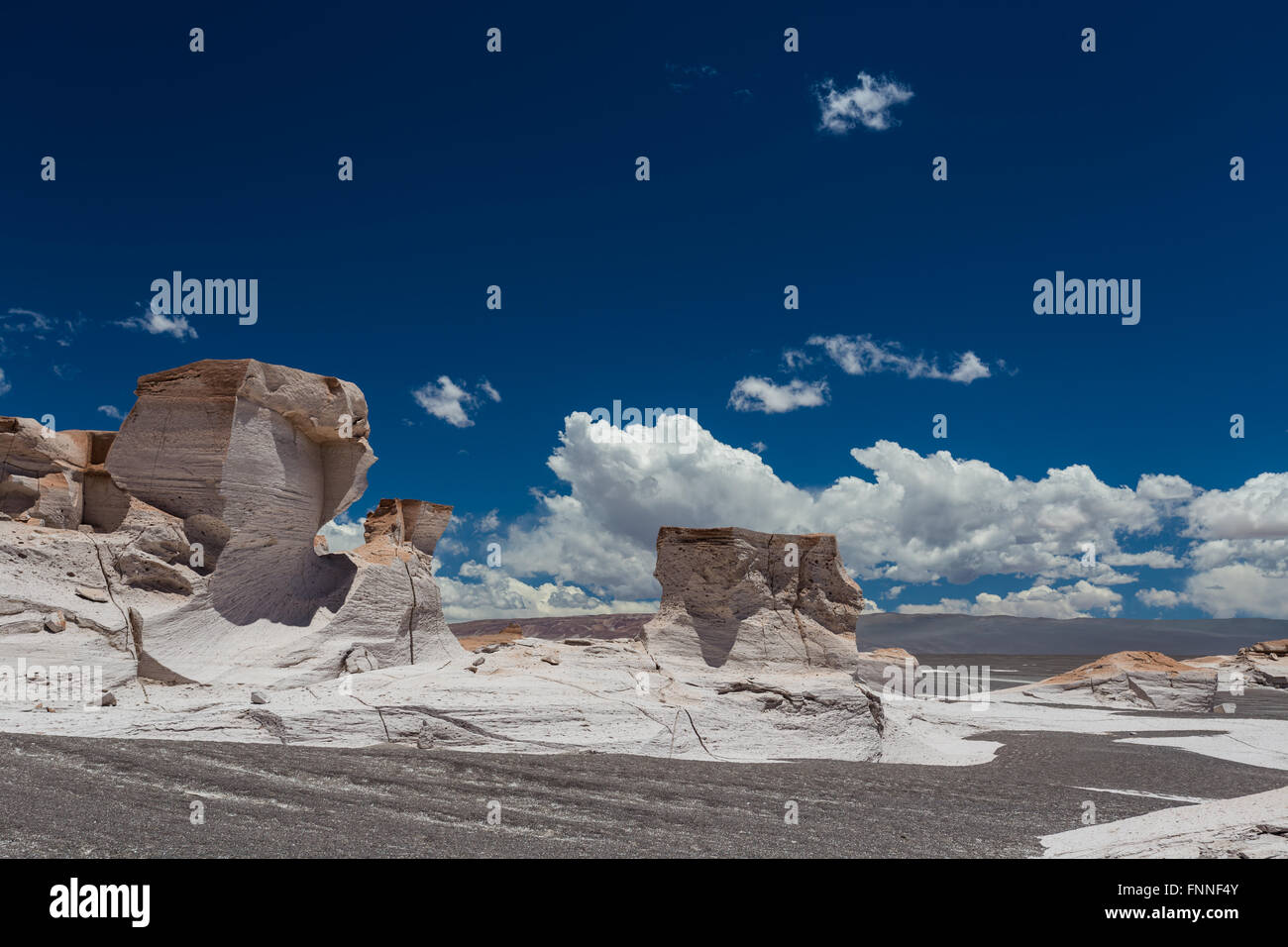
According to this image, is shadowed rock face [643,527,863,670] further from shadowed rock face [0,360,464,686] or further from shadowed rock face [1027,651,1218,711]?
shadowed rock face [1027,651,1218,711]

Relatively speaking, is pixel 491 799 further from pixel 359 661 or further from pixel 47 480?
pixel 47 480

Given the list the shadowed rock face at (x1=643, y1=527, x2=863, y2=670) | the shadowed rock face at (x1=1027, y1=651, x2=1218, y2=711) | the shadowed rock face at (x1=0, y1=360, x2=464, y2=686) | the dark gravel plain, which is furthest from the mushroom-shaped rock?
the shadowed rock face at (x1=1027, y1=651, x2=1218, y2=711)

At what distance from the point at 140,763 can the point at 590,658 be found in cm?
740

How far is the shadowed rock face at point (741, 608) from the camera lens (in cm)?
1527

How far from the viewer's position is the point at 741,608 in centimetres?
1557

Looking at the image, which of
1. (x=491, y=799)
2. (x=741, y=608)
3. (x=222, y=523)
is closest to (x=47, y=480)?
(x=222, y=523)

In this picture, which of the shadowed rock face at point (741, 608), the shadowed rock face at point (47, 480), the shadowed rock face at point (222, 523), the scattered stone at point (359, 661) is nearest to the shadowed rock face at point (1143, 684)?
the shadowed rock face at point (741, 608)

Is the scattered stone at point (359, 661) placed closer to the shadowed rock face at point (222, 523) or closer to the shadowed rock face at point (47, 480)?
the shadowed rock face at point (222, 523)

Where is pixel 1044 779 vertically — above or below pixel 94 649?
below

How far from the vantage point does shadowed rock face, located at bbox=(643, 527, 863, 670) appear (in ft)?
50.1

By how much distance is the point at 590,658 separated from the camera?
1369 centimetres
